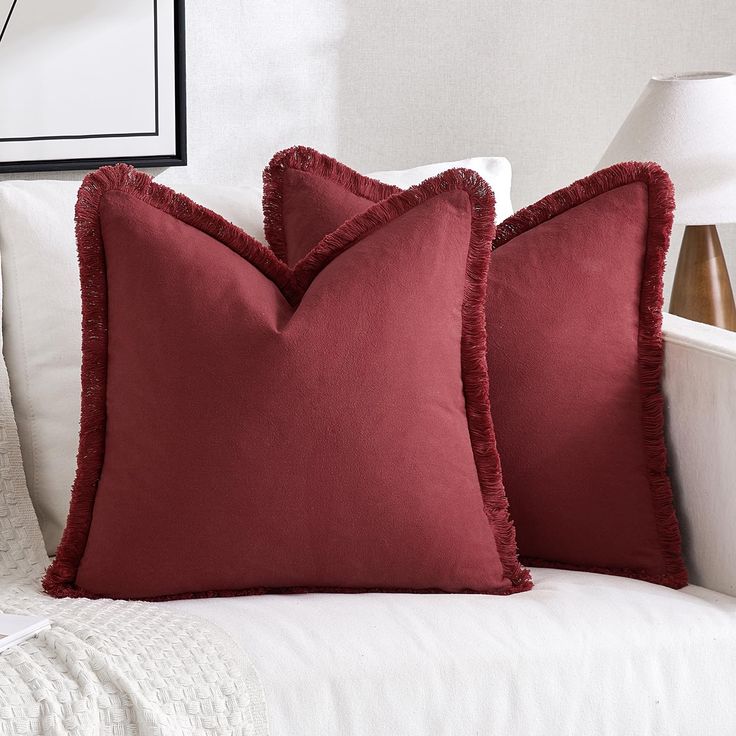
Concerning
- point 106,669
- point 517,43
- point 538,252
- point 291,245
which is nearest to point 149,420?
point 106,669

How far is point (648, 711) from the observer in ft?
3.56

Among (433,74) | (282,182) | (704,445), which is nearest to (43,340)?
(282,182)

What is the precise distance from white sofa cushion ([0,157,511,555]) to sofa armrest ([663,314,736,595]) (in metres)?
0.80

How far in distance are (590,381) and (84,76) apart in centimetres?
111

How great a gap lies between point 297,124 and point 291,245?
690mm

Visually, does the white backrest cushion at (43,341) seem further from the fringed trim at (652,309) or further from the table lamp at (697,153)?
the table lamp at (697,153)

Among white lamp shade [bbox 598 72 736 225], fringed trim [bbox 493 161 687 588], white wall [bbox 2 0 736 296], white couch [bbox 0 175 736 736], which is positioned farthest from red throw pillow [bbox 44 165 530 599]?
white wall [bbox 2 0 736 296]

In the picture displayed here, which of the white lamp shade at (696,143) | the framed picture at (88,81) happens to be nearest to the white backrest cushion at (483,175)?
the white lamp shade at (696,143)

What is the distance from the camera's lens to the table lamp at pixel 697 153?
69.3 inches

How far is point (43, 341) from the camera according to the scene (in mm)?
1404

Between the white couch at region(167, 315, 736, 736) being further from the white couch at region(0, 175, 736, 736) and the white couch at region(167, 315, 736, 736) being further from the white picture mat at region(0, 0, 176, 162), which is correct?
the white picture mat at region(0, 0, 176, 162)

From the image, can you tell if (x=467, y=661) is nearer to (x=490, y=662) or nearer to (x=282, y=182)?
(x=490, y=662)

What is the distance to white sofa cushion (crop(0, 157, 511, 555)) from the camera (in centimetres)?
138

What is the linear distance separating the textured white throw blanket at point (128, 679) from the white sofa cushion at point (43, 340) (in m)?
0.32
